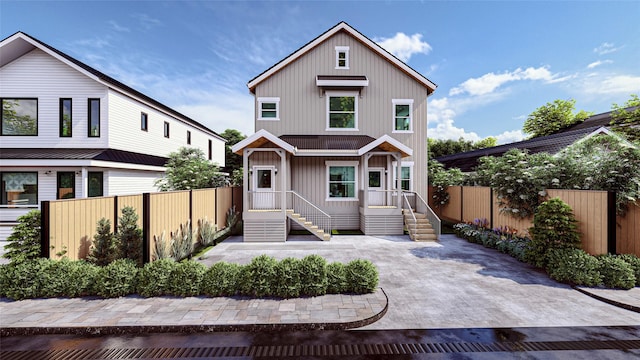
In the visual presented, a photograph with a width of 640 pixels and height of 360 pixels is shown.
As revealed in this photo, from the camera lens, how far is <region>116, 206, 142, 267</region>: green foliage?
6671 millimetres

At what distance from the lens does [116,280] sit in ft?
18.8

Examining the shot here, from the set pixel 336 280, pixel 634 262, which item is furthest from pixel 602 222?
pixel 336 280

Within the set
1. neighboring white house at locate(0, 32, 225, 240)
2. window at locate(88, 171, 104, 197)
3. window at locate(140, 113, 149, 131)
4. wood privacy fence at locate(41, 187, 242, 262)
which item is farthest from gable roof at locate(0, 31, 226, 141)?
wood privacy fence at locate(41, 187, 242, 262)

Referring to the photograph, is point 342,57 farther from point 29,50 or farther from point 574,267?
point 29,50

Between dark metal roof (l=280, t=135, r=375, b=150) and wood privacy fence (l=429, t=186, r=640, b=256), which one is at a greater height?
dark metal roof (l=280, t=135, r=375, b=150)

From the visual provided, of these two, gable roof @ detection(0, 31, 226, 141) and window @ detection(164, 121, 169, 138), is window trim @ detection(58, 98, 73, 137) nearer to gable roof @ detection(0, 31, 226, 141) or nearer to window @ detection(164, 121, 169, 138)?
gable roof @ detection(0, 31, 226, 141)

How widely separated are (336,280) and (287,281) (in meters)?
1.18

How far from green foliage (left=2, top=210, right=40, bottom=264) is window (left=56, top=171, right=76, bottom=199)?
9.98 meters

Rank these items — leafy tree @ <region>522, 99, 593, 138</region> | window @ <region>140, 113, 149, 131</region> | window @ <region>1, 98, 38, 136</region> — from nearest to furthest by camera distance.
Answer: window @ <region>1, 98, 38, 136</region> → window @ <region>140, 113, 149, 131</region> → leafy tree @ <region>522, 99, 593, 138</region>

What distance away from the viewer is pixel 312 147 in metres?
13.5

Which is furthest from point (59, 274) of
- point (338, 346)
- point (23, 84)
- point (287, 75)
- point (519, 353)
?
point (23, 84)

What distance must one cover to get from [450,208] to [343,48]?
1219 cm

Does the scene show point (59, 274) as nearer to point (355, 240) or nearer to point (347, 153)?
point (355, 240)

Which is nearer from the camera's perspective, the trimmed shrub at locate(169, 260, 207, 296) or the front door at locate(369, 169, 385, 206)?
the trimmed shrub at locate(169, 260, 207, 296)
